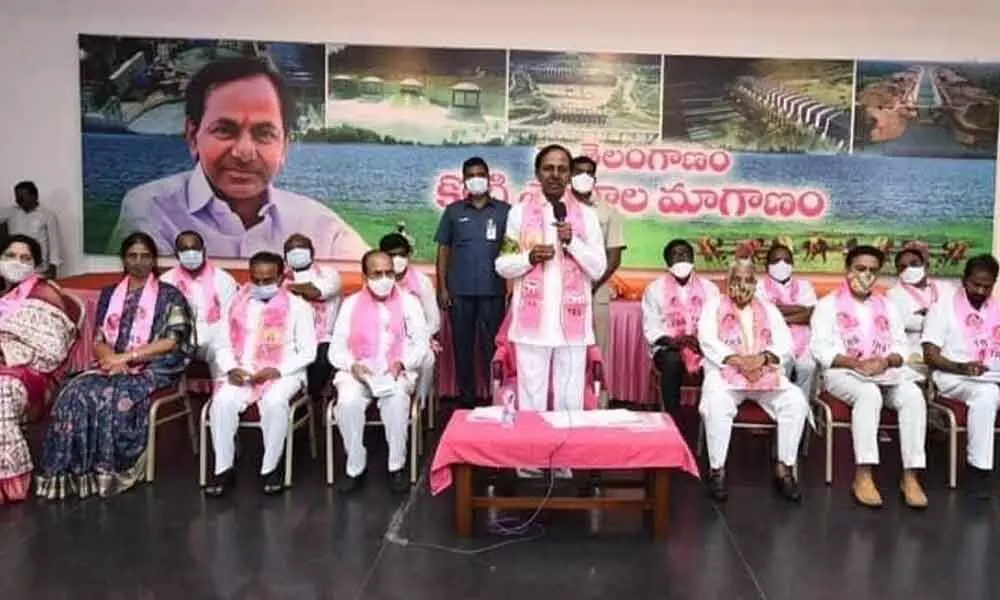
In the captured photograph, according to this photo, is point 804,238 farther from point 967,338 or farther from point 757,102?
point 967,338

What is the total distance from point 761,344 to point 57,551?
332cm

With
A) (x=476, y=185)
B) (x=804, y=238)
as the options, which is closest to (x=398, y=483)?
(x=476, y=185)

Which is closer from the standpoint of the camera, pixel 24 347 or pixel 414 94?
pixel 24 347

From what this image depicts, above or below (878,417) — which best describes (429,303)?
above

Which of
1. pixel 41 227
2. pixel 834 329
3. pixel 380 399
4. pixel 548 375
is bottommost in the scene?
pixel 380 399

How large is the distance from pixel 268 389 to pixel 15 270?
1.40 m

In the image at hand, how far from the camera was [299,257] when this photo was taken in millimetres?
5543

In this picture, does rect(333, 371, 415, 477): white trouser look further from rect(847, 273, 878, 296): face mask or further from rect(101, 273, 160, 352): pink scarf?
rect(847, 273, 878, 296): face mask

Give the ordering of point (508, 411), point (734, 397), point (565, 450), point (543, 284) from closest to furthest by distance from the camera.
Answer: point (565, 450), point (508, 411), point (543, 284), point (734, 397)

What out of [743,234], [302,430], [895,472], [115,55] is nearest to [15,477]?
[302,430]

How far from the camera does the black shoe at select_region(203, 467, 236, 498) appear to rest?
429 cm

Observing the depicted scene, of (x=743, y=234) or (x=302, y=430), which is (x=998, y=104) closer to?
(x=743, y=234)

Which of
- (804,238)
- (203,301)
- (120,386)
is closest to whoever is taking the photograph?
(120,386)

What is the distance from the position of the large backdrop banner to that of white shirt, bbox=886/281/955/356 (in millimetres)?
1256
